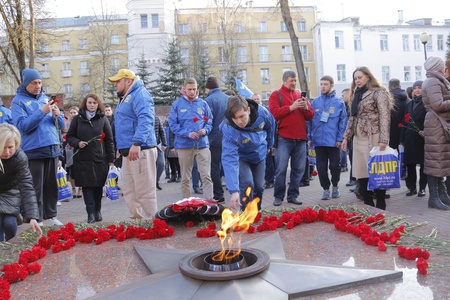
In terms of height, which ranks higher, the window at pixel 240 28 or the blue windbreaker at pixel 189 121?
the window at pixel 240 28

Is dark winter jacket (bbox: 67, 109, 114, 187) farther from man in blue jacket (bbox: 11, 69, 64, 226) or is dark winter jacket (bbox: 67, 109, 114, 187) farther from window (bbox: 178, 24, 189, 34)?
window (bbox: 178, 24, 189, 34)

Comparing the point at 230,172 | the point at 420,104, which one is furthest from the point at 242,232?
the point at 420,104

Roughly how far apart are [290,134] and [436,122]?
197 centimetres

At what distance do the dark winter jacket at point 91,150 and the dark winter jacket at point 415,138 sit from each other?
4.65 m

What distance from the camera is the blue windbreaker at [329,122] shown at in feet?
22.8

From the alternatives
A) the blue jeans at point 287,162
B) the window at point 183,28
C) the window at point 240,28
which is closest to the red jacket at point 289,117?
the blue jeans at point 287,162

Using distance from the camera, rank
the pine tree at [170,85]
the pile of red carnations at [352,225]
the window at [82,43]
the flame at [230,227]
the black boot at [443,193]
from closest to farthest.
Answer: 1. the flame at [230,227]
2. the pile of red carnations at [352,225]
3. the black boot at [443,193]
4. the pine tree at [170,85]
5. the window at [82,43]

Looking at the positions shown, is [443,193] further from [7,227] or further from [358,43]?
[358,43]

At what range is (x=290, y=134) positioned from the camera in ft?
21.9

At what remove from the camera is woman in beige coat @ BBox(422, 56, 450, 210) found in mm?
5805

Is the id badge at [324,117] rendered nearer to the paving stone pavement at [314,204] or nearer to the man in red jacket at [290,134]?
the man in red jacket at [290,134]

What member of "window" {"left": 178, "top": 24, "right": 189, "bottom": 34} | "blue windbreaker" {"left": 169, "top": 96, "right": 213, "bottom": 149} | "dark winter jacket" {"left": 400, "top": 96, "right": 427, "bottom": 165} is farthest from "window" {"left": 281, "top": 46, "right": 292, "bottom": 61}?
"blue windbreaker" {"left": 169, "top": 96, "right": 213, "bottom": 149}

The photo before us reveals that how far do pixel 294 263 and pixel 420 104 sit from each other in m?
5.19

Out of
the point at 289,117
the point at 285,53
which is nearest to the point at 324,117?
the point at 289,117
